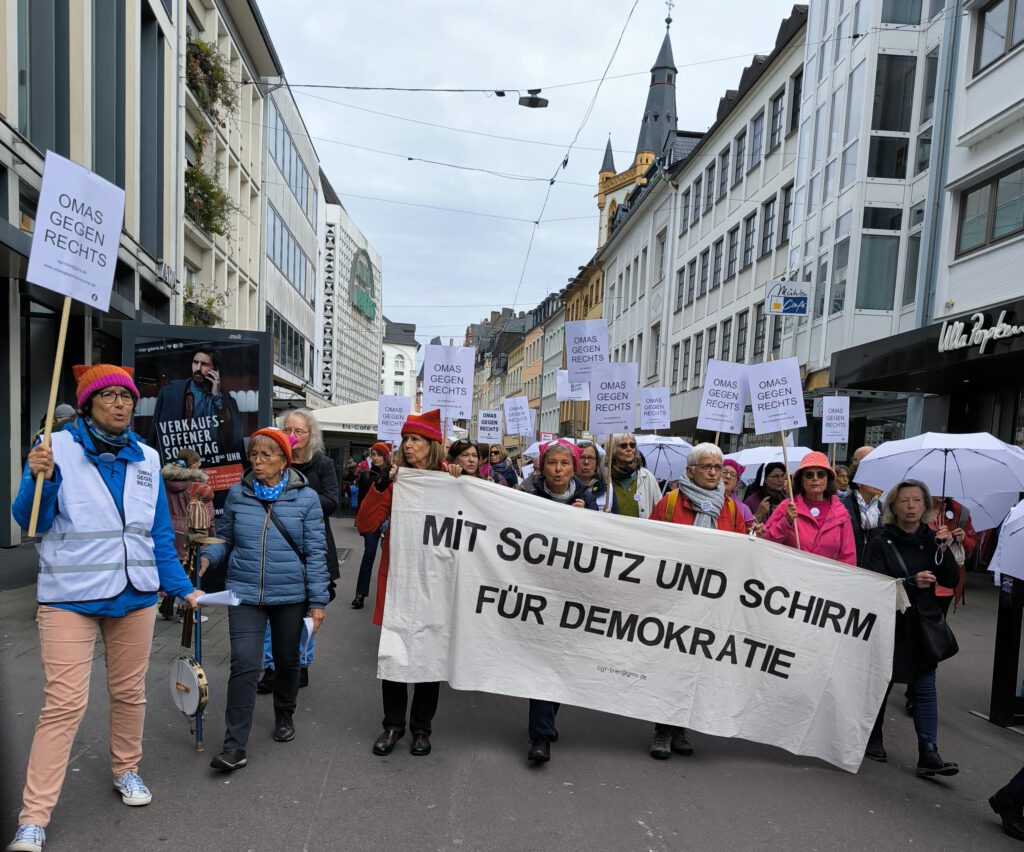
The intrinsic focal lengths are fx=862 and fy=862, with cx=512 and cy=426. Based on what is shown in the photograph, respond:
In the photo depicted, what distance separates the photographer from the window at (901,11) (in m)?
18.6

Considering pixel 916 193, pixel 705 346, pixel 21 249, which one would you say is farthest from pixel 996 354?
pixel 705 346

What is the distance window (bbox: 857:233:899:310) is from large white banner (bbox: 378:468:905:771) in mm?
15935

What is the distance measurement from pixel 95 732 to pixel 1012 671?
5941 millimetres

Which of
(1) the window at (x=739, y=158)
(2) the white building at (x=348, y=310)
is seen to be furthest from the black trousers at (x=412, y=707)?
(2) the white building at (x=348, y=310)

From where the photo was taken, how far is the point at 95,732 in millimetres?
4801

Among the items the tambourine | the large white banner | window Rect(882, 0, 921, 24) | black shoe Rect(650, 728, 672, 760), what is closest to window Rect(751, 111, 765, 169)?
window Rect(882, 0, 921, 24)

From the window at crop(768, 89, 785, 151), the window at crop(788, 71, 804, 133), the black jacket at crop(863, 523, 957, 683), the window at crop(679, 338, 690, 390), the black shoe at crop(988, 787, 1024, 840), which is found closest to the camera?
the black shoe at crop(988, 787, 1024, 840)

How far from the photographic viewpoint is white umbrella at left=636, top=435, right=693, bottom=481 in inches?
551

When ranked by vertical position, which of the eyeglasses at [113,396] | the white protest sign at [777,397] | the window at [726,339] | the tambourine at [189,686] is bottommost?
the tambourine at [189,686]

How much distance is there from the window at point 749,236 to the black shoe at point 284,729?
24961 millimetres

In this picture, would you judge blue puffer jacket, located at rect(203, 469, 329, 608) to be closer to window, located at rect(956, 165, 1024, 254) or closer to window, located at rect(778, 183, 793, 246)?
window, located at rect(956, 165, 1024, 254)

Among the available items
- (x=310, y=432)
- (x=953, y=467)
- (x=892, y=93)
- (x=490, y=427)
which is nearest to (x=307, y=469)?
(x=310, y=432)

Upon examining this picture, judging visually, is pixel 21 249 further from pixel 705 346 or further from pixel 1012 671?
pixel 705 346

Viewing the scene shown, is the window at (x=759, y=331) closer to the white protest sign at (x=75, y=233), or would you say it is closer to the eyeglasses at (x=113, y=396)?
the white protest sign at (x=75, y=233)
